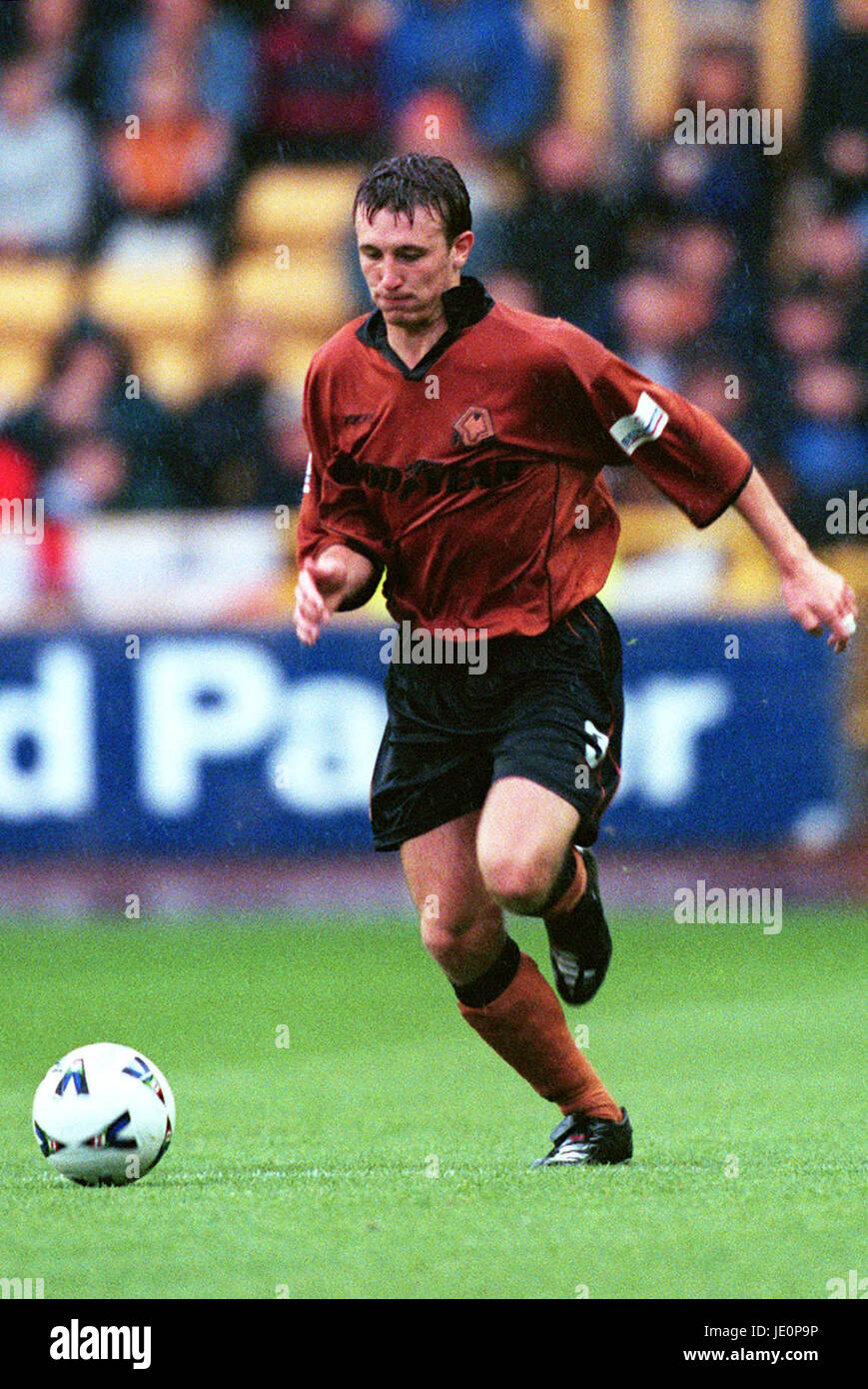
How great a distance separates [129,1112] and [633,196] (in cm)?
800

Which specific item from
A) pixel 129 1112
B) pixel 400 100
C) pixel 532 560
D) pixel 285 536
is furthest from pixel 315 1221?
pixel 400 100

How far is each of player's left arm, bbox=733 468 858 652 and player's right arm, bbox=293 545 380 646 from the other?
0.81 meters

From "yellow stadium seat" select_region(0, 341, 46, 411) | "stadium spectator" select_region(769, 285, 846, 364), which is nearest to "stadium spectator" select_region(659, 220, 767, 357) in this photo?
"stadium spectator" select_region(769, 285, 846, 364)

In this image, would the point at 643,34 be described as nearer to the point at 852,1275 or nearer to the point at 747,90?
the point at 747,90

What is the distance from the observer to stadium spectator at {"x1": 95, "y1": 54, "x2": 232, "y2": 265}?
12586 millimetres

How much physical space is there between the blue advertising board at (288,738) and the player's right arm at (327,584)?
516cm

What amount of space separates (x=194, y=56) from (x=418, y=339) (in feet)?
27.6

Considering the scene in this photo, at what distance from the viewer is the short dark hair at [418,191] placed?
15.5 feet

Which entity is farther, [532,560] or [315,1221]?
[532,560]

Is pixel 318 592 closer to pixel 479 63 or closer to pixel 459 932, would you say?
pixel 459 932

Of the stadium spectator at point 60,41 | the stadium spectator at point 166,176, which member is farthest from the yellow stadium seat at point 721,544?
the stadium spectator at point 60,41

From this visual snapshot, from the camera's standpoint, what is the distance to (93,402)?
37.3 ft

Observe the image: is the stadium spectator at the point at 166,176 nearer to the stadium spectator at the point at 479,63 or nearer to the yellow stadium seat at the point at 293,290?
the yellow stadium seat at the point at 293,290

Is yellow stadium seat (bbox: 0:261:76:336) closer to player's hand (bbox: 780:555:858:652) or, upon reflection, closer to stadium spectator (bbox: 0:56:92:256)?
stadium spectator (bbox: 0:56:92:256)
